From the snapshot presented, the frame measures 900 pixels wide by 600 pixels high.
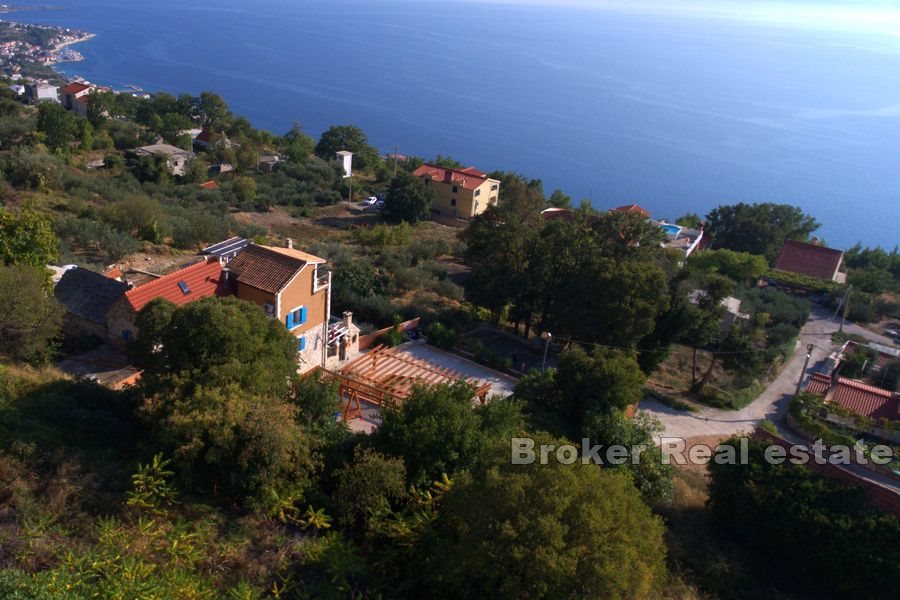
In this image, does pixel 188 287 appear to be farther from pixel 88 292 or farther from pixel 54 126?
pixel 54 126

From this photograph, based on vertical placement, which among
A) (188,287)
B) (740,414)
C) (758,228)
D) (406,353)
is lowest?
(758,228)

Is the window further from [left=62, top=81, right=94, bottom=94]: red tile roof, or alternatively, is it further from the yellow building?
[left=62, top=81, right=94, bottom=94]: red tile roof

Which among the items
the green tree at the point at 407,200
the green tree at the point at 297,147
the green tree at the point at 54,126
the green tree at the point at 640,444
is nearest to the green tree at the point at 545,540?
the green tree at the point at 640,444

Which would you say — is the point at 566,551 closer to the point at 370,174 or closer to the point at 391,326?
the point at 391,326

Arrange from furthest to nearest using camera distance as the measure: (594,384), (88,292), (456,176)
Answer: (456,176) < (88,292) < (594,384)

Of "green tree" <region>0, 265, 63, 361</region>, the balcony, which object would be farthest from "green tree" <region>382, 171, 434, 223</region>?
"green tree" <region>0, 265, 63, 361</region>

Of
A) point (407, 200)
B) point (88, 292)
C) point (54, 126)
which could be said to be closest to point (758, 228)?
point (407, 200)
